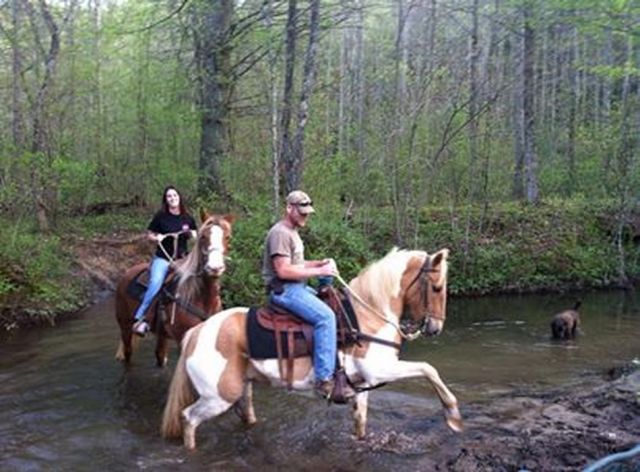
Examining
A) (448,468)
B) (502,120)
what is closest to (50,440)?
(448,468)

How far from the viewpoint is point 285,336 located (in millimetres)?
5910

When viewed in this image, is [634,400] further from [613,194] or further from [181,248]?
[613,194]

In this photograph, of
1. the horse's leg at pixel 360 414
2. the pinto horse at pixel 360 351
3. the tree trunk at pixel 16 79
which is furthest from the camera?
the tree trunk at pixel 16 79

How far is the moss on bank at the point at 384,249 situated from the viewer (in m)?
12.7

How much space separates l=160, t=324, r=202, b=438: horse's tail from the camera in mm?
6027

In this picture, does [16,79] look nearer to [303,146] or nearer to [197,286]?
[303,146]

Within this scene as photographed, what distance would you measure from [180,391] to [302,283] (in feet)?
5.22

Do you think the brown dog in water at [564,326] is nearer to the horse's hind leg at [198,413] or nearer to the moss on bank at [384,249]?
the moss on bank at [384,249]

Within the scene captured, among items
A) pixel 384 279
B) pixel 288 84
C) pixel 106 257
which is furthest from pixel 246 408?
pixel 106 257

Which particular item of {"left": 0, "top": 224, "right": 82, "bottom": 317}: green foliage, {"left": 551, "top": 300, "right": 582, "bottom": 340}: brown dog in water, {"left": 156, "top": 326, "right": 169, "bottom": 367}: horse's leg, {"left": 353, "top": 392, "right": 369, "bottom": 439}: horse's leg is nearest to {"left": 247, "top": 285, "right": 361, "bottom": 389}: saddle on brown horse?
{"left": 353, "top": 392, "right": 369, "bottom": 439}: horse's leg

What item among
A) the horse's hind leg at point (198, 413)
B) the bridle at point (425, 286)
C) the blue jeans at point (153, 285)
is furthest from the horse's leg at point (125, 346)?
the bridle at point (425, 286)

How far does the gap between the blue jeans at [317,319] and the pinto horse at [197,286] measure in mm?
1236

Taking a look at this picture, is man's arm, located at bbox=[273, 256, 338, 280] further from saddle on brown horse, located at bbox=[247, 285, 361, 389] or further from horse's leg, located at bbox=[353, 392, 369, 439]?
horse's leg, located at bbox=[353, 392, 369, 439]

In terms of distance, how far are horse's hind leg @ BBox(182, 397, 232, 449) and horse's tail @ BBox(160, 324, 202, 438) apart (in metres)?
0.09
